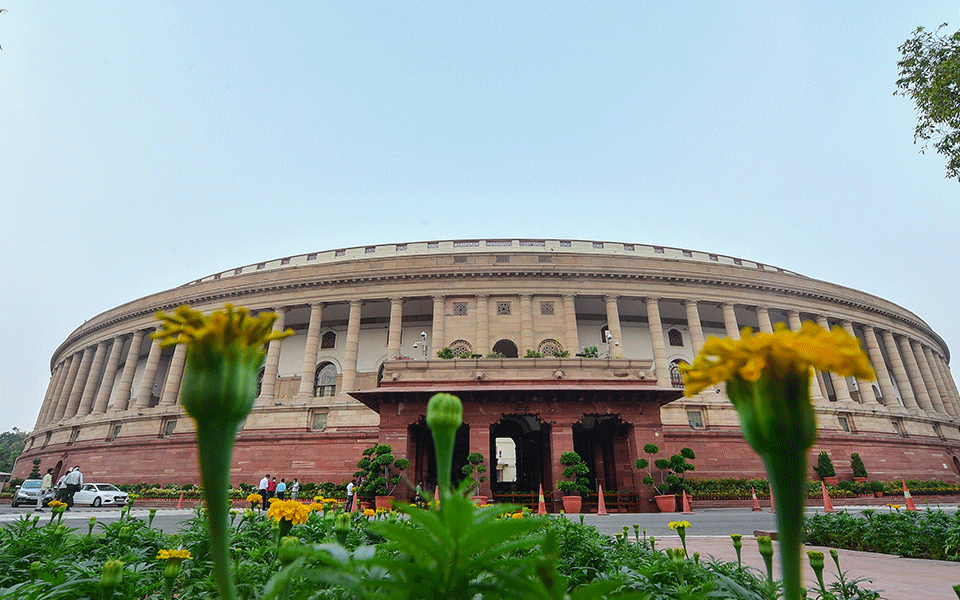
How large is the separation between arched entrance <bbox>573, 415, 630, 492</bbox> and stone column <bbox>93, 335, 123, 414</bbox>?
109ft

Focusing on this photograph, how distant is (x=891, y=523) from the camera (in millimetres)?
7703

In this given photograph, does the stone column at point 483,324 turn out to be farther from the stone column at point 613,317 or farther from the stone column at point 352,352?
the stone column at point 352,352


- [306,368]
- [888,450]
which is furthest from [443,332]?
[888,450]

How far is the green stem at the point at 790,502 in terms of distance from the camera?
84 cm

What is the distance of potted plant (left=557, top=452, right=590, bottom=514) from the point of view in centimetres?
1507

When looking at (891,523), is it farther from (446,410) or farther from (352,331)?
(352,331)

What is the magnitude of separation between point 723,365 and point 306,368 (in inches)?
1212

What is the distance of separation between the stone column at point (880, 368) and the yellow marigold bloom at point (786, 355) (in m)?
37.1

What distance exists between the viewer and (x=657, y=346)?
2895cm

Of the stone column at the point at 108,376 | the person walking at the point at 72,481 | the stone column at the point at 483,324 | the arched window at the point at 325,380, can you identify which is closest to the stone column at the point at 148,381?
the stone column at the point at 108,376

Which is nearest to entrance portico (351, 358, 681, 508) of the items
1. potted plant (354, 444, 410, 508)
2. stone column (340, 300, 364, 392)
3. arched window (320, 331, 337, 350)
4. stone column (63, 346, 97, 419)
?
potted plant (354, 444, 410, 508)

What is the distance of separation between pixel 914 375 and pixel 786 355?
4686 cm

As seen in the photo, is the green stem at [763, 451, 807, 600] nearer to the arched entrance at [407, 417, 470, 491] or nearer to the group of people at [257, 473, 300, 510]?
the arched entrance at [407, 417, 470, 491]

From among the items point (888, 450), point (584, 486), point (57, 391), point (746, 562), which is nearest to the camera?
point (746, 562)
